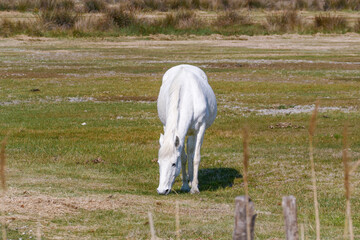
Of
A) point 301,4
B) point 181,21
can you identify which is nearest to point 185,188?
point 181,21

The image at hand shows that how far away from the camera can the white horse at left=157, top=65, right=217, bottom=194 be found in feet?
37.5

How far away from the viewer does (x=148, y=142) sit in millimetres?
18141

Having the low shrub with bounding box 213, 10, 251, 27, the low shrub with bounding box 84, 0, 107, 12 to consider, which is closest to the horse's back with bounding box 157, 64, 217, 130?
the low shrub with bounding box 213, 10, 251, 27

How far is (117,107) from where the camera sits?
24266 millimetres

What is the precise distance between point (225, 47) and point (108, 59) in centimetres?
1080

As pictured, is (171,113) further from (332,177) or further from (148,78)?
(148,78)

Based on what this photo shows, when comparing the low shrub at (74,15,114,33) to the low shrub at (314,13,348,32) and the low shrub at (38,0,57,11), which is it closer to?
the low shrub at (38,0,57,11)

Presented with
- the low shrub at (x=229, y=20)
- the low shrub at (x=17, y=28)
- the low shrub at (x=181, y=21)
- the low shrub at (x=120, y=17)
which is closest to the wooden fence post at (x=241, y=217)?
the low shrub at (x=17, y=28)

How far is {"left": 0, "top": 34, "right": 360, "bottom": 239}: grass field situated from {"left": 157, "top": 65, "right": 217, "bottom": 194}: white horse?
0.50 metres

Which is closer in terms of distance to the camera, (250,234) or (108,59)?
(250,234)

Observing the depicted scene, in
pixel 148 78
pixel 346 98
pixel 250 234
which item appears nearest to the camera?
pixel 250 234

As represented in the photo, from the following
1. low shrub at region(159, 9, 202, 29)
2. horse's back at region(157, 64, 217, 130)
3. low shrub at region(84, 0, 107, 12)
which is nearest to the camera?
horse's back at region(157, 64, 217, 130)

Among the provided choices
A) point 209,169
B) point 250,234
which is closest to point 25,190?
point 209,169

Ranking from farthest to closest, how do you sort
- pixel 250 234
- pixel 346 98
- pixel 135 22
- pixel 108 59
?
pixel 135 22, pixel 108 59, pixel 346 98, pixel 250 234
